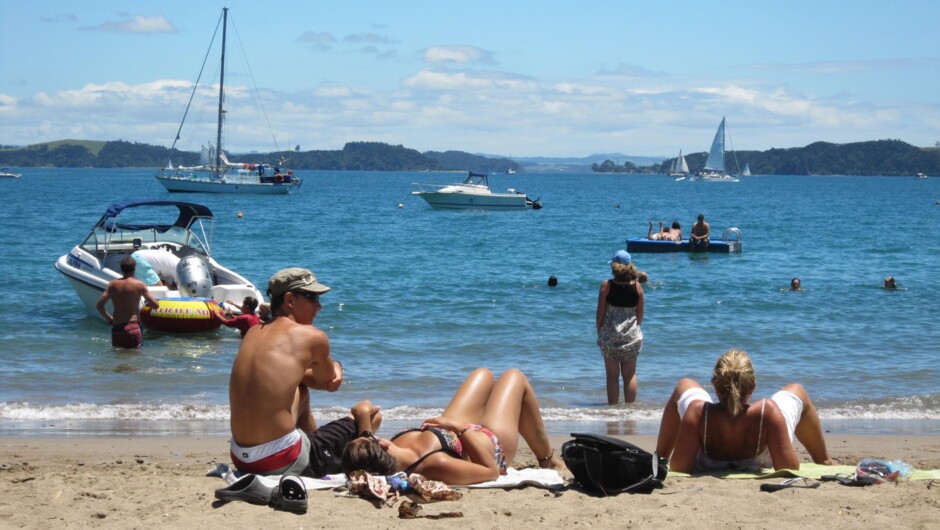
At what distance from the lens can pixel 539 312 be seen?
17.3 m

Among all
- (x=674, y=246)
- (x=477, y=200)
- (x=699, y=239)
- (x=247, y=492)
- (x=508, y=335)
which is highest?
(x=477, y=200)

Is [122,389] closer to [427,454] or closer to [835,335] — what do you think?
[427,454]

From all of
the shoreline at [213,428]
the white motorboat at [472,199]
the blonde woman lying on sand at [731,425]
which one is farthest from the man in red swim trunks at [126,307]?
the white motorboat at [472,199]

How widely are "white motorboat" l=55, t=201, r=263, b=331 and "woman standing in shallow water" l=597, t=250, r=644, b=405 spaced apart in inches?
254

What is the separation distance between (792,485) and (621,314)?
387cm

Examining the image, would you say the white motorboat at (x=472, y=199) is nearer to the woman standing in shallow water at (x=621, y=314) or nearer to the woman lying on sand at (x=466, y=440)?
the woman standing in shallow water at (x=621, y=314)

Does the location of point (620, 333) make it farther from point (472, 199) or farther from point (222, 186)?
point (222, 186)

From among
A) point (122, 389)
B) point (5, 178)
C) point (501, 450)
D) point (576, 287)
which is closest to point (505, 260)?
point (576, 287)

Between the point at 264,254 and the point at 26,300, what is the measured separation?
45.6ft

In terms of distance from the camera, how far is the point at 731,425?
19.7ft

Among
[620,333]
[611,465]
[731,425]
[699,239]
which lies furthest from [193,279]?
[699,239]

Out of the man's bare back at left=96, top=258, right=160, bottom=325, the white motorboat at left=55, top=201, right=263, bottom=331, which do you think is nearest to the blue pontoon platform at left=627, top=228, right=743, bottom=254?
the white motorboat at left=55, top=201, right=263, bottom=331

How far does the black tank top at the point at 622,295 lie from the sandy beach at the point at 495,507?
133 inches

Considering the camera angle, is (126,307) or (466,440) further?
(126,307)
